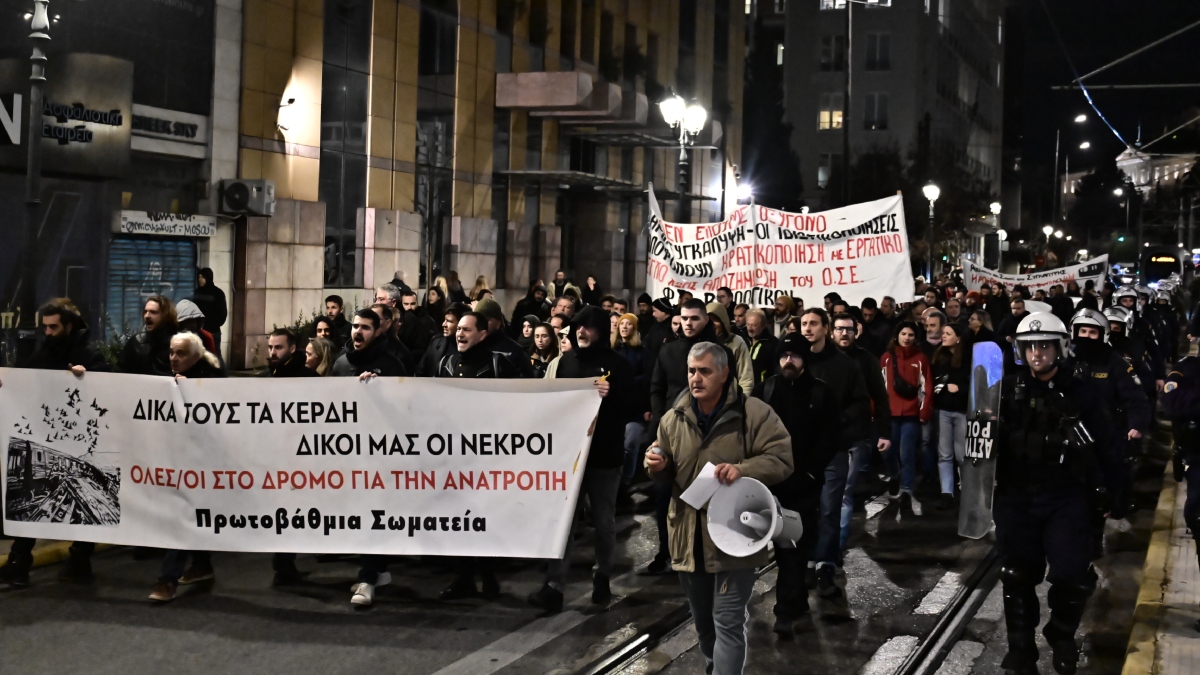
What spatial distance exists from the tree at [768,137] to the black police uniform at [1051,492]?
6814 cm

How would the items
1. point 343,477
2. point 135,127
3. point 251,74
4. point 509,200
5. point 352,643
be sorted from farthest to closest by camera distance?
point 509,200, point 251,74, point 135,127, point 343,477, point 352,643

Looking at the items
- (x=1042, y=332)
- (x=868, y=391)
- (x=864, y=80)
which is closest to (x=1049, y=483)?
(x=1042, y=332)

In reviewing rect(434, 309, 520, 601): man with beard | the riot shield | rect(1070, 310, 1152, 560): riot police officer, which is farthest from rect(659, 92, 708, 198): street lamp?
the riot shield

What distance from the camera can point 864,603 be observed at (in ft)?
27.2

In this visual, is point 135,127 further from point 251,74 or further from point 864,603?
point 864,603

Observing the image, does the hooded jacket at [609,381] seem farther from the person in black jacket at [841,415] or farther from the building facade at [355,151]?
the building facade at [355,151]

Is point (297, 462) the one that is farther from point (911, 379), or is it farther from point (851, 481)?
point (911, 379)

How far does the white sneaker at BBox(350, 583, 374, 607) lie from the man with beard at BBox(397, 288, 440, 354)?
530 centimetres

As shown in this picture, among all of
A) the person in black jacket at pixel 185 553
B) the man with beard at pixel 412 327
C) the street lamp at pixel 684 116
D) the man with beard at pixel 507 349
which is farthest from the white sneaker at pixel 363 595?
the street lamp at pixel 684 116

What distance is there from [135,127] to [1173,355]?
17.1 metres

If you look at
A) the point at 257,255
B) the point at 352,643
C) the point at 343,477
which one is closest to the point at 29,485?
the point at 343,477

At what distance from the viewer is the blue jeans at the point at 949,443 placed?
11.5 m

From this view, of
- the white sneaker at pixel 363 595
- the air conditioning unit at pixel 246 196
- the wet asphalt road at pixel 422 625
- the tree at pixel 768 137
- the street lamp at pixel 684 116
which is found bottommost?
the wet asphalt road at pixel 422 625

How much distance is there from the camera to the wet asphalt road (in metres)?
6.71
